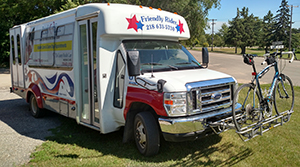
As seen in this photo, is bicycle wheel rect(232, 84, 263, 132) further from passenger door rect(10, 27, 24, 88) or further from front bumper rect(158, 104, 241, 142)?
passenger door rect(10, 27, 24, 88)

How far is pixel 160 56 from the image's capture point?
5516 millimetres

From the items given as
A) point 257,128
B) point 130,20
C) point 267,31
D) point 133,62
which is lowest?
point 257,128

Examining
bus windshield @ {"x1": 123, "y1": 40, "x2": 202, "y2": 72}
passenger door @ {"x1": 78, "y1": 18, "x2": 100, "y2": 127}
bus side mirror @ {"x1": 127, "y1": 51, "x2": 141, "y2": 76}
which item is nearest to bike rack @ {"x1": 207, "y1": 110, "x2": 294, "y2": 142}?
bus windshield @ {"x1": 123, "y1": 40, "x2": 202, "y2": 72}

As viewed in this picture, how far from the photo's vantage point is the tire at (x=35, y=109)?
8016mm

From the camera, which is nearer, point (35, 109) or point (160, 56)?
point (160, 56)

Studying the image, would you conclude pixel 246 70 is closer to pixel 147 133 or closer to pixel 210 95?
pixel 210 95

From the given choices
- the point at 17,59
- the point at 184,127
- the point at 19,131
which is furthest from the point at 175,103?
the point at 17,59

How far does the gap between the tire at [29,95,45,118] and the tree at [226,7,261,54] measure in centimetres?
6187

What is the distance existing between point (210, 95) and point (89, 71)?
105 inches

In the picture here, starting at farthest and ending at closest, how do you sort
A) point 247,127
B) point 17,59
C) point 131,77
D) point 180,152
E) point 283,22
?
point 283,22
point 17,59
point 180,152
point 131,77
point 247,127

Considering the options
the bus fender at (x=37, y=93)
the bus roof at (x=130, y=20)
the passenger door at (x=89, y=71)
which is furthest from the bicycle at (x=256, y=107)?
the bus fender at (x=37, y=93)

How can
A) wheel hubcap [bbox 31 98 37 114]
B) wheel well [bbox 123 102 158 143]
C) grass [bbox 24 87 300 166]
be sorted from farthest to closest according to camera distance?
wheel hubcap [bbox 31 98 37 114] < wheel well [bbox 123 102 158 143] < grass [bbox 24 87 300 166]

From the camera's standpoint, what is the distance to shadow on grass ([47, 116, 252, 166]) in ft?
15.8

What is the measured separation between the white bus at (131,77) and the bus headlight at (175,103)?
2 centimetres
